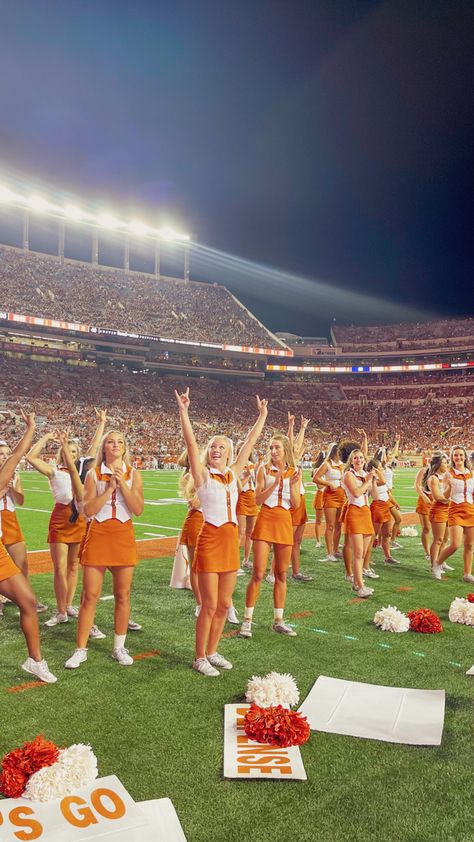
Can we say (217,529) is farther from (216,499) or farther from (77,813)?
(77,813)

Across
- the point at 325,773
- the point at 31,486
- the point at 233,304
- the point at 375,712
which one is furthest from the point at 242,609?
the point at 233,304

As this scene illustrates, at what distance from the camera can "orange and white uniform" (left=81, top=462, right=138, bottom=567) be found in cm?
494

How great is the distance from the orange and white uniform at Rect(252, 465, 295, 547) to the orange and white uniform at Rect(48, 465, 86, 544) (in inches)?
68.3

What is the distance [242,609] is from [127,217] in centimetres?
5653

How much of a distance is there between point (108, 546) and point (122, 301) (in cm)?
5181

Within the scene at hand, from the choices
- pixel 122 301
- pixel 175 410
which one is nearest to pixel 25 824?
pixel 175 410

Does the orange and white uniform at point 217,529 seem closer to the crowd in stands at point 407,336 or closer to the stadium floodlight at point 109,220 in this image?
the stadium floodlight at point 109,220

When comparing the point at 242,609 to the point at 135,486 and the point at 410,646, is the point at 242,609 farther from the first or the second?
the point at 135,486

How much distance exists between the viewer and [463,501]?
8.45 metres

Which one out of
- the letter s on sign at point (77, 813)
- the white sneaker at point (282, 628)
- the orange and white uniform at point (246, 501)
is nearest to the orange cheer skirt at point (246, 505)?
the orange and white uniform at point (246, 501)

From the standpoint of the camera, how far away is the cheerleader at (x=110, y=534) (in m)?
4.94

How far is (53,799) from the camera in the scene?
10.3ft

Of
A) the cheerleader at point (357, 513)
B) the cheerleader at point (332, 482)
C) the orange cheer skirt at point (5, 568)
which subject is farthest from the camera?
the cheerleader at point (332, 482)

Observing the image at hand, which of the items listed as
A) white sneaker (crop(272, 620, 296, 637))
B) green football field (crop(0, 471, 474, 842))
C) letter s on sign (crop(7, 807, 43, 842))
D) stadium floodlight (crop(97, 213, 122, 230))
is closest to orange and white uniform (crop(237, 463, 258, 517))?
green football field (crop(0, 471, 474, 842))
